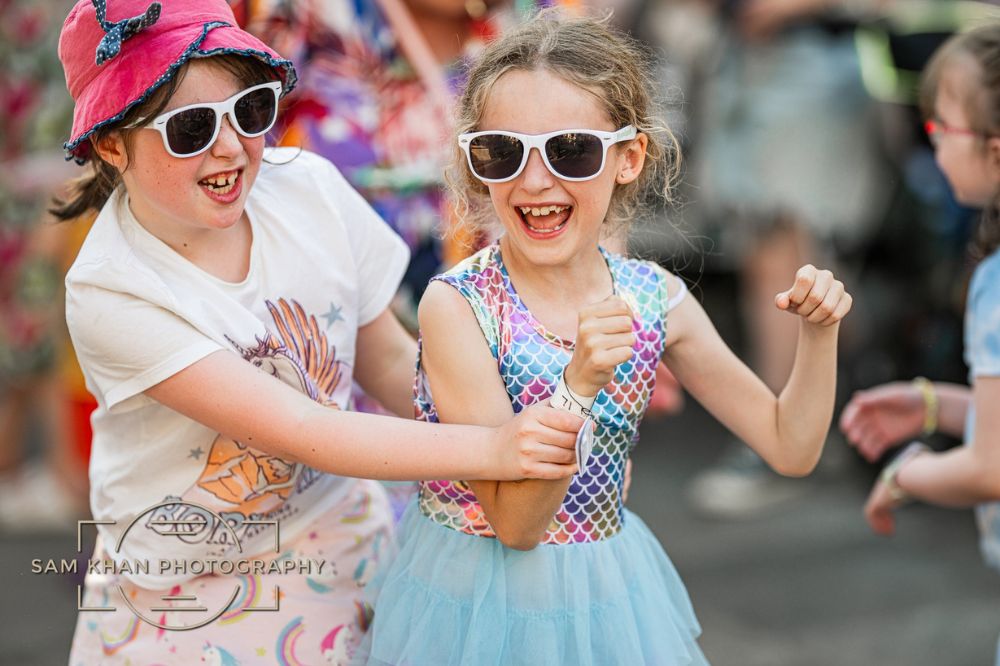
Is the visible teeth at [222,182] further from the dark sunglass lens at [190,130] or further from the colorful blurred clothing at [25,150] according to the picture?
the colorful blurred clothing at [25,150]

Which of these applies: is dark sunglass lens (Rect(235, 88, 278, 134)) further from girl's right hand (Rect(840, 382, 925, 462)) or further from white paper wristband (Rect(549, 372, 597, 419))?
girl's right hand (Rect(840, 382, 925, 462))

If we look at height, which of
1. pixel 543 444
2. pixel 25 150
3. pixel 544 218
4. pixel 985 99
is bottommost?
pixel 543 444

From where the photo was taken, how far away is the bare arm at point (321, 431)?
1.74 metres

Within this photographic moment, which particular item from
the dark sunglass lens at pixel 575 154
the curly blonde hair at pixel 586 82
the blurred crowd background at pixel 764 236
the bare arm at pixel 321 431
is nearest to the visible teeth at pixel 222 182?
the bare arm at pixel 321 431

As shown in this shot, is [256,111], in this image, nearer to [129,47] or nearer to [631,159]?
[129,47]

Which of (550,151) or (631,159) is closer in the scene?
(550,151)

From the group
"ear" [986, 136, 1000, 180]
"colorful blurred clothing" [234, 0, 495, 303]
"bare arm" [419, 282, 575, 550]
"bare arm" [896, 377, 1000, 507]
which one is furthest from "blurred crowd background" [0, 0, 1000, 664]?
"bare arm" [419, 282, 575, 550]

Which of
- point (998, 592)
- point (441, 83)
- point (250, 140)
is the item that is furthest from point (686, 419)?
point (250, 140)

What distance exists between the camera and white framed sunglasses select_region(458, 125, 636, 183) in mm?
1783

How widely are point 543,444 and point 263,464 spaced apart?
1.88 ft

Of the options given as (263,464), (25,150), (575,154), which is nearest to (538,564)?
(263,464)

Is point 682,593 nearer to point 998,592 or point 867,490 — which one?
point 998,592

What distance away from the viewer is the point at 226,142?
6.10 ft

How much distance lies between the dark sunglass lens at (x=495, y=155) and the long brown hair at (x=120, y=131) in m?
0.36
